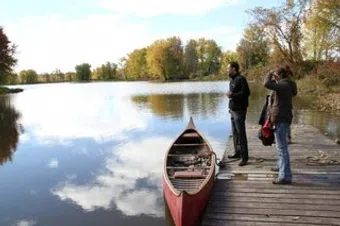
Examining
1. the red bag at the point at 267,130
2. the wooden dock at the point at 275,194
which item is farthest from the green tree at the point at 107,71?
the red bag at the point at 267,130

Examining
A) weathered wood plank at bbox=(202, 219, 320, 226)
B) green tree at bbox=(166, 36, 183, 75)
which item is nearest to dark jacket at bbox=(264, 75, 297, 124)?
weathered wood plank at bbox=(202, 219, 320, 226)

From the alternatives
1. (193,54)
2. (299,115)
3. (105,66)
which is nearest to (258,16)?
(299,115)

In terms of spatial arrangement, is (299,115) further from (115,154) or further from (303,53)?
(303,53)

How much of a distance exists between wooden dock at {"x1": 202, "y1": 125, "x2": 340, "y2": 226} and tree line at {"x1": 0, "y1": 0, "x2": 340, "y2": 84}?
5199 millimetres

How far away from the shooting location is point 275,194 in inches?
235

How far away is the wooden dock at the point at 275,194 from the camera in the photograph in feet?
17.1

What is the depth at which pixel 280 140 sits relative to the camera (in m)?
6.23

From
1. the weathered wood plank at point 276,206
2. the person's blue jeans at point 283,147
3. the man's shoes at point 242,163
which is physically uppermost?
the person's blue jeans at point 283,147

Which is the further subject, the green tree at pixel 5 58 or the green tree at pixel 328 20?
the green tree at pixel 5 58

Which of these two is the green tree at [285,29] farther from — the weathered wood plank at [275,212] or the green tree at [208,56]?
the green tree at [208,56]

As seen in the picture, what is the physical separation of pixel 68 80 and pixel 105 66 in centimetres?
1769

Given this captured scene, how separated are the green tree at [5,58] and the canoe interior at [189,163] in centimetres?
4592

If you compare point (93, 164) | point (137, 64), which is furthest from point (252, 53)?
point (93, 164)

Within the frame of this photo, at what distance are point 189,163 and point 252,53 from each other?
189 feet
